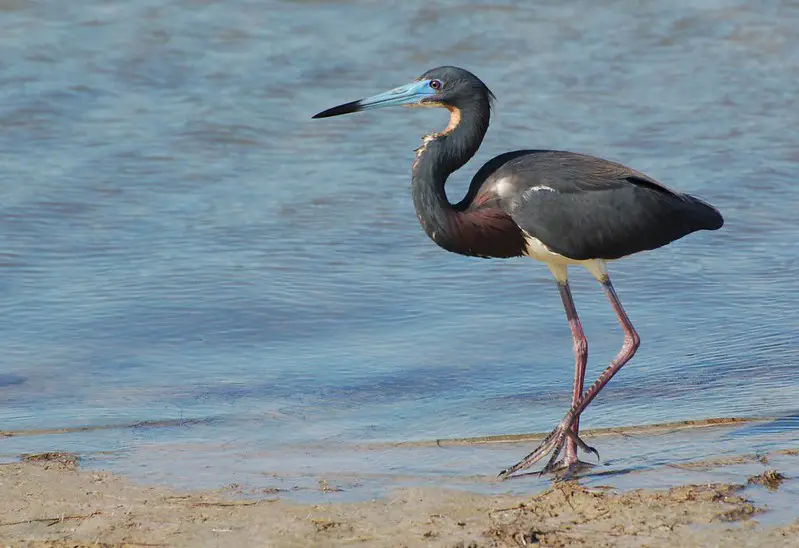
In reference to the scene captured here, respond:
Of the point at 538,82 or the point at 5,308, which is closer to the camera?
the point at 5,308

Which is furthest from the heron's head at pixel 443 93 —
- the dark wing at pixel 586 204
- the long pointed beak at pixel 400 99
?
the dark wing at pixel 586 204

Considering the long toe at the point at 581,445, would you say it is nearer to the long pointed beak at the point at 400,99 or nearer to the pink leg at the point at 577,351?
the pink leg at the point at 577,351

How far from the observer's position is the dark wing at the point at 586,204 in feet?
20.1

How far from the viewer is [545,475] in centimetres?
568

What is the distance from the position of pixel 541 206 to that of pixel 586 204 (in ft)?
0.73

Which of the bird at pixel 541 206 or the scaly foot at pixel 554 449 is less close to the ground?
the bird at pixel 541 206

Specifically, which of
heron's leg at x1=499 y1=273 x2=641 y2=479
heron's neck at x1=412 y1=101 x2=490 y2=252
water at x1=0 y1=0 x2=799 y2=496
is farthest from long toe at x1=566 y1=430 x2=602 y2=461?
heron's neck at x1=412 y1=101 x2=490 y2=252

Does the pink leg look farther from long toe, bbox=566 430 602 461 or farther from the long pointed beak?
the long pointed beak

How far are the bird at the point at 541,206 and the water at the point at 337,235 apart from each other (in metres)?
0.76

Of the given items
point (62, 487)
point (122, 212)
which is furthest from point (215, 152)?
point (62, 487)

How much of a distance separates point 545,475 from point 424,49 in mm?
7156

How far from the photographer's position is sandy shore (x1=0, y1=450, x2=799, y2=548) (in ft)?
15.3

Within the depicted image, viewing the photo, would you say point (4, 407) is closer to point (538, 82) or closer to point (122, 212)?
point (122, 212)

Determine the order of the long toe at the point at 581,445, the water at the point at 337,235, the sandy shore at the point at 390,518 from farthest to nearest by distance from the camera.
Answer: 1. the water at the point at 337,235
2. the long toe at the point at 581,445
3. the sandy shore at the point at 390,518
